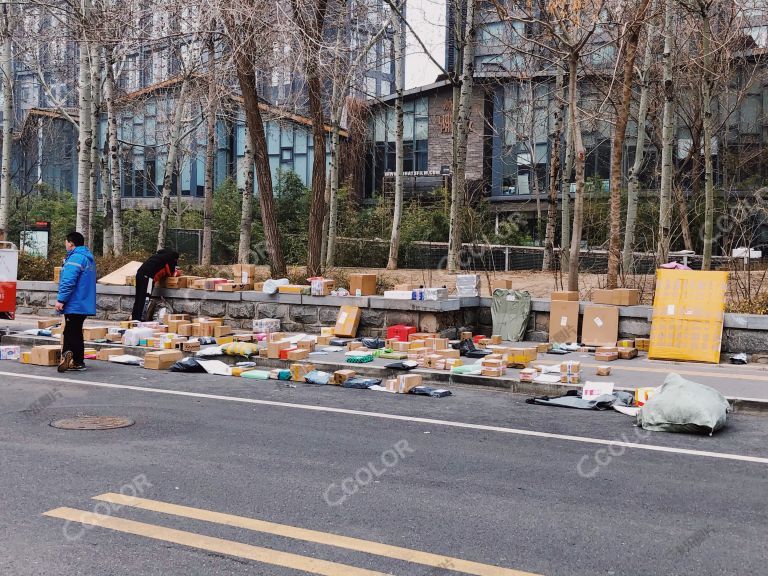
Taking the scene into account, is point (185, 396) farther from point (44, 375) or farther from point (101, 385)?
point (44, 375)

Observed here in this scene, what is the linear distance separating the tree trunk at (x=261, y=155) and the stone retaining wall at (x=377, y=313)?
1.80 meters

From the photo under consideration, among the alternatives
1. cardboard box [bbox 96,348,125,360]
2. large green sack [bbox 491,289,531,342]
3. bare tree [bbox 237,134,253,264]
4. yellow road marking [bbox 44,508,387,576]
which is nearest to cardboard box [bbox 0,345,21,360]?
cardboard box [bbox 96,348,125,360]

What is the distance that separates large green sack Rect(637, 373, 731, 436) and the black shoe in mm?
7575

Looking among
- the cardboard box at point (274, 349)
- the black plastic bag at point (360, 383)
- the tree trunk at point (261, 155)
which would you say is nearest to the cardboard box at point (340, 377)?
the black plastic bag at point (360, 383)

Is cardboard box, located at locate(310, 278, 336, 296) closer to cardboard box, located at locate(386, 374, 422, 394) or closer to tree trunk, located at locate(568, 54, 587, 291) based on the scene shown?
tree trunk, located at locate(568, 54, 587, 291)

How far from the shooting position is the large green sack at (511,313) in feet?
47.8

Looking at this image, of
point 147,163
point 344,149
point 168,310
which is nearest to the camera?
point 168,310

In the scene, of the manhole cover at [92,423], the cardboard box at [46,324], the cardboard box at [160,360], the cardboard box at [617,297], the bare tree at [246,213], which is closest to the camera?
the manhole cover at [92,423]

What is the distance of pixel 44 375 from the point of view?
37.1 ft

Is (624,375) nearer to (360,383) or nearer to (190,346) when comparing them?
(360,383)

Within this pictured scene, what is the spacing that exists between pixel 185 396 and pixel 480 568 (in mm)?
6052

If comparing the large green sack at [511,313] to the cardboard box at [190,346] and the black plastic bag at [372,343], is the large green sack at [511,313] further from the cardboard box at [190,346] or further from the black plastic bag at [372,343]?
the cardboard box at [190,346]

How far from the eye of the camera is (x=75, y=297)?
459 inches

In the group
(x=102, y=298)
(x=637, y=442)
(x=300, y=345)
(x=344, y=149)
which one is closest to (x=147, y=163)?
(x=344, y=149)
